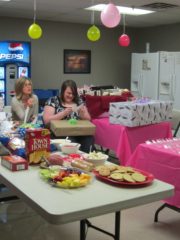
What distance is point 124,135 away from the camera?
401cm

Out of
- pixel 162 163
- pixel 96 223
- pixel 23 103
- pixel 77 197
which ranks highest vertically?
pixel 23 103

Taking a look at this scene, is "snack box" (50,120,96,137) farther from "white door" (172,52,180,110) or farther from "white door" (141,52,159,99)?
"white door" (141,52,159,99)

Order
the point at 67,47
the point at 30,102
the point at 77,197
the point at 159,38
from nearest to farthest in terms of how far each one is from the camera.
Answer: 1. the point at 77,197
2. the point at 30,102
3. the point at 67,47
4. the point at 159,38

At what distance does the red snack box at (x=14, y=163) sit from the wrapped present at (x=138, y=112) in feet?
6.91

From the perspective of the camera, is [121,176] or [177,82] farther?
[177,82]

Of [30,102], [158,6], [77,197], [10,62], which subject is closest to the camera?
[77,197]

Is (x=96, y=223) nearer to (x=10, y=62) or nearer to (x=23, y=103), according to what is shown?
(x=23, y=103)

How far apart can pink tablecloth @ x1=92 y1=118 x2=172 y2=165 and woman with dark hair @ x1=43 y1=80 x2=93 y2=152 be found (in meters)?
0.34

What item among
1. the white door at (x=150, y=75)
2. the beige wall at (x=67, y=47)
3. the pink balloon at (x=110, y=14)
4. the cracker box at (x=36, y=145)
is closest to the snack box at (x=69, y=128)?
the pink balloon at (x=110, y=14)

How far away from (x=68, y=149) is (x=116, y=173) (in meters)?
0.57

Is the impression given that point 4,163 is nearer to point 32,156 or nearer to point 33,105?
point 32,156

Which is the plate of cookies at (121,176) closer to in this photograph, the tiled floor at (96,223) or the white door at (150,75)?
the tiled floor at (96,223)

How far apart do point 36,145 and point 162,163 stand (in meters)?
1.17

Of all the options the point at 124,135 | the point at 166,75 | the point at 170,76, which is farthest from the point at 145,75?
the point at 124,135
